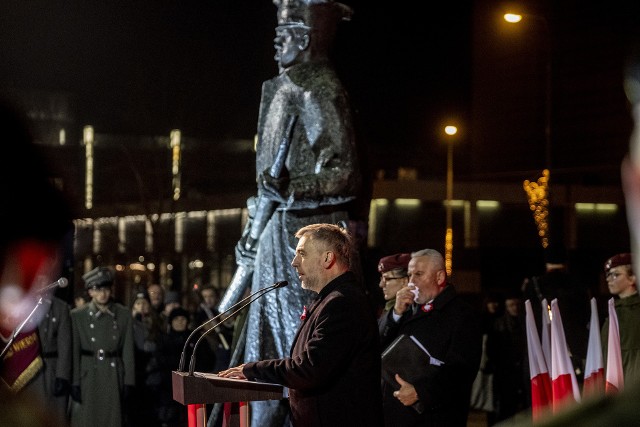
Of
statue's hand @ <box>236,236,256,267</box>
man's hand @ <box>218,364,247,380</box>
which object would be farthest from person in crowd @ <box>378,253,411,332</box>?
man's hand @ <box>218,364,247,380</box>

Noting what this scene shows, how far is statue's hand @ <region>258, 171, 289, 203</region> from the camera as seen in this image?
25.4 ft

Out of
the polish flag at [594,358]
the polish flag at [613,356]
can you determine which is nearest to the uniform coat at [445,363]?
the polish flag at [613,356]

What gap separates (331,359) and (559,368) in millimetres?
3336

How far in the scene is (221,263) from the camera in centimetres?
4384

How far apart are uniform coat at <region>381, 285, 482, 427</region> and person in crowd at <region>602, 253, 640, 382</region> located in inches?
75.2

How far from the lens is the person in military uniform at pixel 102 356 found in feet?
39.8

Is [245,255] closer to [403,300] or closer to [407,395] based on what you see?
[403,300]

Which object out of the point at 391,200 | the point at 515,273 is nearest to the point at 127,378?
the point at 515,273

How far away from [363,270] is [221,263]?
35751 mm

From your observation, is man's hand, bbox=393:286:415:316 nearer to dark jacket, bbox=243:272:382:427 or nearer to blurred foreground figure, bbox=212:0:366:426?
blurred foreground figure, bbox=212:0:366:426

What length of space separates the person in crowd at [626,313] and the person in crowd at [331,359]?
11.6 ft

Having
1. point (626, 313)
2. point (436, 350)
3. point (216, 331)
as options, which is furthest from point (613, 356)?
point (216, 331)

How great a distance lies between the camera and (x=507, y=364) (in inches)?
606

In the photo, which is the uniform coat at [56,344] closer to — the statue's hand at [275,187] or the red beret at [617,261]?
the statue's hand at [275,187]
